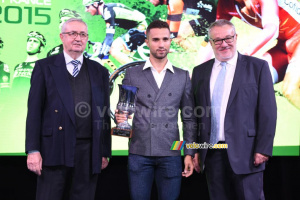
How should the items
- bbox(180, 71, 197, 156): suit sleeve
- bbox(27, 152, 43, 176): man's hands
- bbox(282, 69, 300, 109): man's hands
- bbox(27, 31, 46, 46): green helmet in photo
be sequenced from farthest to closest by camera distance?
bbox(282, 69, 300, 109): man's hands
bbox(27, 31, 46, 46): green helmet in photo
bbox(180, 71, 197, 156): suit sleeve
bbox(27, 152, 43, 176): man's hands

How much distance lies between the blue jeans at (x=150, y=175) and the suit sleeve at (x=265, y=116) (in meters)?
0.54

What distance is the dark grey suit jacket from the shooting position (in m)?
2.34

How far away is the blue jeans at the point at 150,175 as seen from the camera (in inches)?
91.5

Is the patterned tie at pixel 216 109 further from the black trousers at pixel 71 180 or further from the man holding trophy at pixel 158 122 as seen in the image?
the black trousers at pixel 71 180

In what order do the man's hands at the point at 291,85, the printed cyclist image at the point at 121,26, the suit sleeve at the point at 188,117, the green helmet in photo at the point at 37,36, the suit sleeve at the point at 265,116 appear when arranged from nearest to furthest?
the suit sleeve at the point at 265,116
the suit sleeve at the point at 188,117
the green helmet in photo at the point at 37,36
the printed cyclist image at the point at 121,26
the man's hands at the point at 291,85

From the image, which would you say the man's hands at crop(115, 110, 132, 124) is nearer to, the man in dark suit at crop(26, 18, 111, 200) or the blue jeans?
the man in dark suit at crop(26, 18, 111, 200)

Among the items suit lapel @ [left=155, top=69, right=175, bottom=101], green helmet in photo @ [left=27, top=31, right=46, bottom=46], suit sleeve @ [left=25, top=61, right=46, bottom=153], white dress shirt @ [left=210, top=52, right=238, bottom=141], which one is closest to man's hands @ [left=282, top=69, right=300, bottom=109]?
white dress shirt @ [left=210, top=52, right=238, bottom=141]

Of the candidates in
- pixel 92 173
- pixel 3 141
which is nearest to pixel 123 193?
pixel 3 141

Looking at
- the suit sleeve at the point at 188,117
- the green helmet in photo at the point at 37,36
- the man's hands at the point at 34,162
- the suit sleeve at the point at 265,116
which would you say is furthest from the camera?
the green helmet in photo at the point at 37,36

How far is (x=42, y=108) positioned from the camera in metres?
2.30

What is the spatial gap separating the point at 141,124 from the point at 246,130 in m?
0.67

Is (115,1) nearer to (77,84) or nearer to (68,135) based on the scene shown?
(77,84)

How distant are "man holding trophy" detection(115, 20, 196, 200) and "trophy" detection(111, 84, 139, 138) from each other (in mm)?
25

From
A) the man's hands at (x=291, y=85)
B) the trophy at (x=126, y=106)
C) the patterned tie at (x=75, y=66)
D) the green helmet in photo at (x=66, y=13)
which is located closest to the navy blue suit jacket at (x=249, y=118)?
the trophy at (x=126, y=106)
